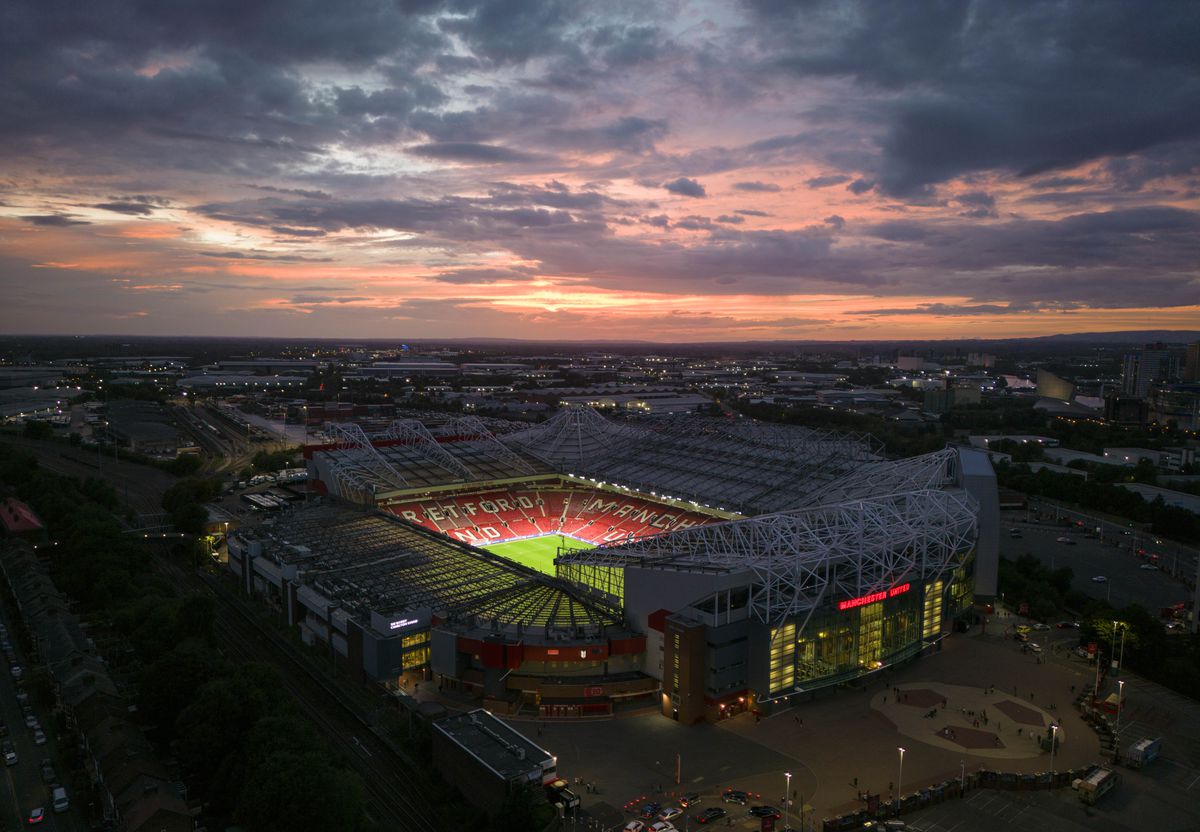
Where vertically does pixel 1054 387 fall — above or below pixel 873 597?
above

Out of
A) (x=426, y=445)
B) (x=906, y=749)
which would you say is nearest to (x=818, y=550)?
(x=906, y=749)

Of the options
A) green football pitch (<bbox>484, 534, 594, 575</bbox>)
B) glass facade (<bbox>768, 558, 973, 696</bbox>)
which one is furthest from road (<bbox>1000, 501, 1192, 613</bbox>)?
green football pitch (<bbox>484, 534, 594, 575</bbox>)

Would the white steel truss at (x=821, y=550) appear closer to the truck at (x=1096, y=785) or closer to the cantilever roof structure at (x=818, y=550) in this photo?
the cantilever roof structure at (x=818, y=550)

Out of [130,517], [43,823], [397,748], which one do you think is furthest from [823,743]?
[130,517]

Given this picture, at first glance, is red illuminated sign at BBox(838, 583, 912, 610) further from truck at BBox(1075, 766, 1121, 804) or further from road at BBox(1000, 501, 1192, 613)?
road at BBox(1000, 501, 1192, 613)

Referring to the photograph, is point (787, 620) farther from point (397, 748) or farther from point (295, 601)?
point (295, 601)

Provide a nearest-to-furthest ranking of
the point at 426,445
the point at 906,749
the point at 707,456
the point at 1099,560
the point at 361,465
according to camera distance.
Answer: the point at 906,749 → the point at 1099,560 → the point at 361,465 → the point at 707,456 → the point at 426,445

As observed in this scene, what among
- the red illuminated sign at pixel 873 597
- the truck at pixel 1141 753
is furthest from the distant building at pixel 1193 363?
the truck at pixel 1141 753

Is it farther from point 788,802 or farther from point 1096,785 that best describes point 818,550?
point 1096,785
